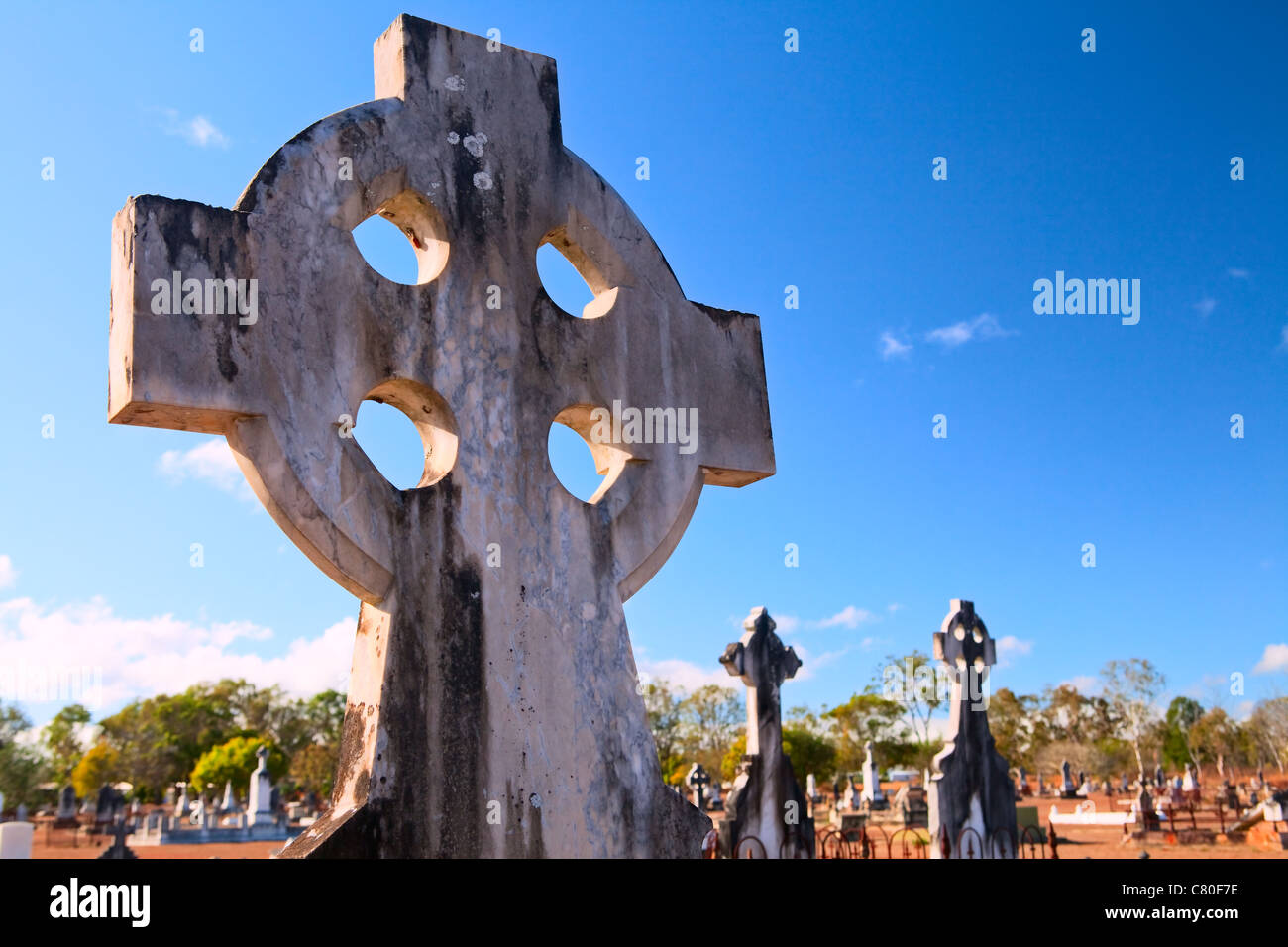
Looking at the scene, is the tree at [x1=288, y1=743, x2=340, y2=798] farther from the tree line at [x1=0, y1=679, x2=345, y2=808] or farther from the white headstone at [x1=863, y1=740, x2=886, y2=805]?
the white headstone at [x1=863, y1=740, x2=886, y2=805]

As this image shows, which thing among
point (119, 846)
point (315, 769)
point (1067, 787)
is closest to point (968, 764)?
point (119, 846)

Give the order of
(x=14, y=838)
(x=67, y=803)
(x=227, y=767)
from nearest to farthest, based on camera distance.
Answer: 1. (x=14, y=838)
2. (x=67, y=803)
3. (x=227, y=767)

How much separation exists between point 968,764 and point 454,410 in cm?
789

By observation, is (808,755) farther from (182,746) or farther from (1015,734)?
(182,746)

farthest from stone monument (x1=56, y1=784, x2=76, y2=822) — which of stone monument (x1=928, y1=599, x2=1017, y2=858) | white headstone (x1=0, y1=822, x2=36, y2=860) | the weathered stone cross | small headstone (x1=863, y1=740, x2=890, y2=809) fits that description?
the weathered stone cross

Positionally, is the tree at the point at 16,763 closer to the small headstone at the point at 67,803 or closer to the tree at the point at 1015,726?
the small headstone at the point at 67,803

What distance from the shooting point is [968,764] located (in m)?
10.3

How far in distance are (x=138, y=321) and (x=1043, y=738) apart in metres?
51.8

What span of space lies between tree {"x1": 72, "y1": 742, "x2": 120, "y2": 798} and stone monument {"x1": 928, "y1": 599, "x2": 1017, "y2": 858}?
55.3 meters

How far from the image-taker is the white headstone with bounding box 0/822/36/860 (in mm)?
8461
